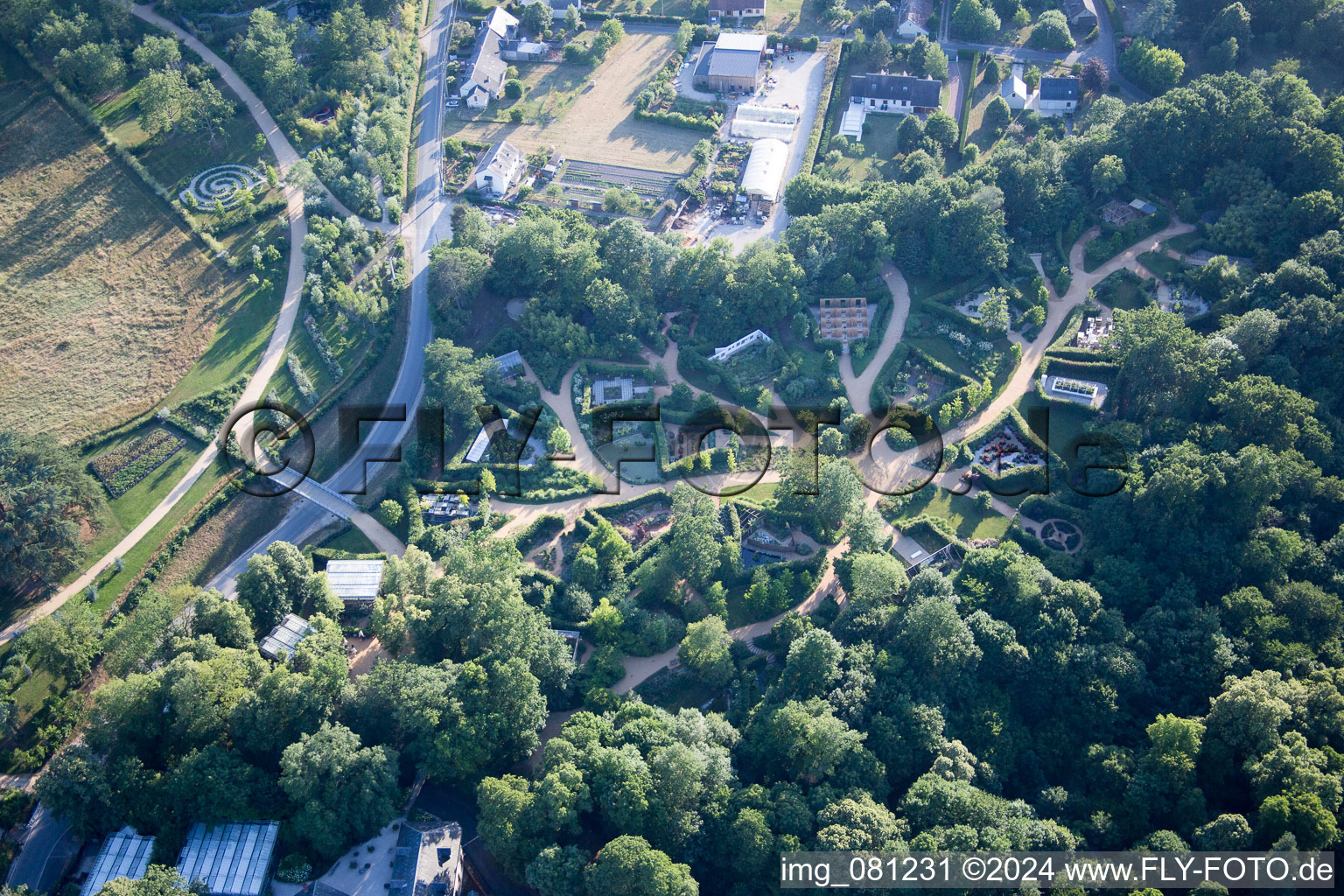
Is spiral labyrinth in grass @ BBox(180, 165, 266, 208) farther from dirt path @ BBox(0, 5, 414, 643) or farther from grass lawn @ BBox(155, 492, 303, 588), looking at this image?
grass lawn @ BBox(155, 492, 303, 588)

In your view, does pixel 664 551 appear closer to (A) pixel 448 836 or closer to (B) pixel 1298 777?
(A) pixel 448 836

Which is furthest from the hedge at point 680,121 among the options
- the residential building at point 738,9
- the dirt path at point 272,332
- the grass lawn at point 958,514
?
the grass lawn at point 958,514

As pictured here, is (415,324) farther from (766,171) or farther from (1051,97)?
(1051,97)

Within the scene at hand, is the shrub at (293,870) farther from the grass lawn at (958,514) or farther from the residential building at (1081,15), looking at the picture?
the residential building at (1081,15)

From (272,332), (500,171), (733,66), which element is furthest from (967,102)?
(272,332)

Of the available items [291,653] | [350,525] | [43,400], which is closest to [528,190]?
[350,525]
